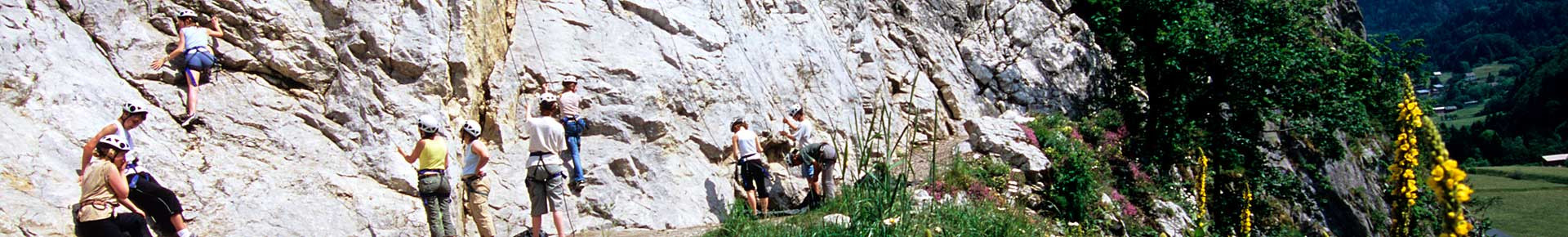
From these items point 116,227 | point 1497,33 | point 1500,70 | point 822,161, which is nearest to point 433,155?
point 116,227

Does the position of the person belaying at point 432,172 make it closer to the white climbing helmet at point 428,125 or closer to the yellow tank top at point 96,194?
the white climbing helmet at point 428,125

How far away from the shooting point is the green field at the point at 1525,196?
2034 inches

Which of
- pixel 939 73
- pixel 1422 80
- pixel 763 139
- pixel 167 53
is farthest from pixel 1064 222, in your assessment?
pixel 1422 80

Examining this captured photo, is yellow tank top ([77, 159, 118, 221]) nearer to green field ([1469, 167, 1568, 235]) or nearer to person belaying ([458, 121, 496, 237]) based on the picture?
person belaying ([458, 121, 496, 237])

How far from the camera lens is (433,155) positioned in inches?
302

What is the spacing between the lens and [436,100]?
9.71m

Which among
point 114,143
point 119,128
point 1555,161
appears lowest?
point 1555,161

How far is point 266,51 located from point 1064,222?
29.6 ft

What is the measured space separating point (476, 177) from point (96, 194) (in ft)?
8.58

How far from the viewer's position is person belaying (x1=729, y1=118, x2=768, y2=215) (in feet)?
34.7

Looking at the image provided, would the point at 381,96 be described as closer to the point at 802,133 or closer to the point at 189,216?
the point at 189,216

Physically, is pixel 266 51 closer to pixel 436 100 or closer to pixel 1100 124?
pixel 436 100

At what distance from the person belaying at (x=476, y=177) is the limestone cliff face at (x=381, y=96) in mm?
577

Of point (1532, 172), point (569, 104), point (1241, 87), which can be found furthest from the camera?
point (1532, 172)
